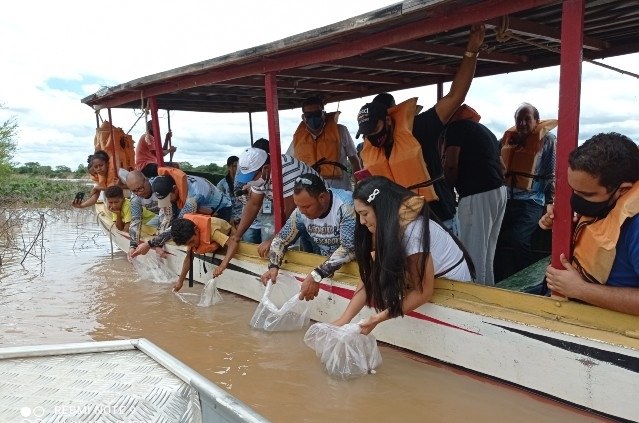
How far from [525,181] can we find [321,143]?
2.23m

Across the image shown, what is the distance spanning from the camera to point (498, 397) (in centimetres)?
305

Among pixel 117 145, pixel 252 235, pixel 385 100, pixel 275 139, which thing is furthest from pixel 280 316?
pixel 117 145

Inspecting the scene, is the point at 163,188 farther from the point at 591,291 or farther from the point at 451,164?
the point at 591,291

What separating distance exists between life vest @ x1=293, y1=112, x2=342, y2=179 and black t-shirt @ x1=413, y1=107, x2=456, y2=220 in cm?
203

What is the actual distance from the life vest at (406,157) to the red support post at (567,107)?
3.89ft

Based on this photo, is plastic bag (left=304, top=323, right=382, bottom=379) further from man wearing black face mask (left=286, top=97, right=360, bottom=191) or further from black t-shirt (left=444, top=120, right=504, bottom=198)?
man wearing black face mask (left=286, top=97, right=360, bottom=191)

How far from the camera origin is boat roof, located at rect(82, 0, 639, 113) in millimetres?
3227

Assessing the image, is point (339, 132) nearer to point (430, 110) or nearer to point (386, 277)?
point (430, 110)

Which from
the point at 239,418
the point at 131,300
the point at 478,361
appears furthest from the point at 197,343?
the point at 239,418

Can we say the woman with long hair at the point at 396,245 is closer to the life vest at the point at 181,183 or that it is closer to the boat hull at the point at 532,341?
the boat hull at the point at 532,341

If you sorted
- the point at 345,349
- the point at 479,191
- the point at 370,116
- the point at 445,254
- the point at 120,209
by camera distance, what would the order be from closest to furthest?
the point at 345,349 → the point at 445,254 → the point at 370,116 → the point at 479,191 → the point at 120,209

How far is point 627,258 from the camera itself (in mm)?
2510

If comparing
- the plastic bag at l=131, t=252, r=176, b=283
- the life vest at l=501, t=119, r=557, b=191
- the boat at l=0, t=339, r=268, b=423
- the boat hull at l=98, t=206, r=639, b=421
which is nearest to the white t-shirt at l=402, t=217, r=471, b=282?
the boat hull at l=98, t=206, r=639, b=421

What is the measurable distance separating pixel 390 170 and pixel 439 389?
1.66 meters
